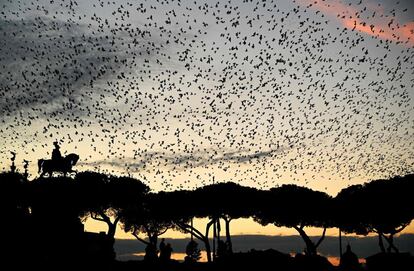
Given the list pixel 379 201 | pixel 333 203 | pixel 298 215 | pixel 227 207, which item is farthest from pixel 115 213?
pixel 379 201

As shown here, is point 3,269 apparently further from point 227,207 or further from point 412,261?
point 227,207

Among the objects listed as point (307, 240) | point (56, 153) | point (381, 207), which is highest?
point (56, 153)

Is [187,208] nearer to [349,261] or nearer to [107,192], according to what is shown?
[107,192]

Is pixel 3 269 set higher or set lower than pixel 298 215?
lower

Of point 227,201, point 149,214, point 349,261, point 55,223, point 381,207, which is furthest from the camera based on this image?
point 149,214

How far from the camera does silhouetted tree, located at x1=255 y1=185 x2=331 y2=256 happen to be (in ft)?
204

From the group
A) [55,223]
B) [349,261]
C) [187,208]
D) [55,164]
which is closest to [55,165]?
[55,164]

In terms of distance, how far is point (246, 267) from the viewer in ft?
93.5

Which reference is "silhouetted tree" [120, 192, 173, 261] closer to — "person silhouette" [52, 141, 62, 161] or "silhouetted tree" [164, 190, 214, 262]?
"silhouetted tree" [164, 190, 214, 262]

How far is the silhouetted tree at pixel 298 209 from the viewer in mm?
62156

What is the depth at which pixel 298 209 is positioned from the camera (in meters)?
62.1

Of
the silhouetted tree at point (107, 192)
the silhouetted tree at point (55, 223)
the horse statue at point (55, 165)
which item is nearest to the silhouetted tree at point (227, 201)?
the silhouetted tree at point (107, 192)

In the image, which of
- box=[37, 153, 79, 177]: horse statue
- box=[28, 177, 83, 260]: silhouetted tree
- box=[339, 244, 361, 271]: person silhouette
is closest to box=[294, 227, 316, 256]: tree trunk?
box=[339, 244, 361, 271]: person silhouette

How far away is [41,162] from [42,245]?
21.4ft
